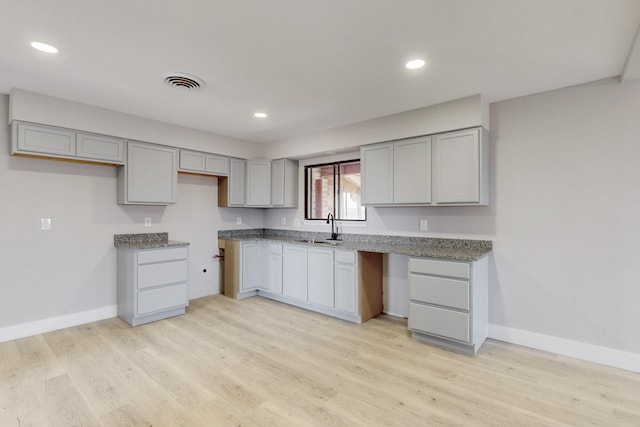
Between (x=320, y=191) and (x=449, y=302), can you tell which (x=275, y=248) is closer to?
(x=320, y=191)

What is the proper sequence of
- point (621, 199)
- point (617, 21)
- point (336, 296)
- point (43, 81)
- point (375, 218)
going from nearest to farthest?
point (617, 21) < point (621, 199) < point (43, 81) < point (336, 296) < point (375, 218)

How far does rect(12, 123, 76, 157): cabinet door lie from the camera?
10.0 ft

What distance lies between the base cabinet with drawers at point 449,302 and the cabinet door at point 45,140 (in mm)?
3781

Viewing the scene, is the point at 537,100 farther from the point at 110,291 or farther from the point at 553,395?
the point at 110,291

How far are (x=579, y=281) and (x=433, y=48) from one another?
8.06 feet

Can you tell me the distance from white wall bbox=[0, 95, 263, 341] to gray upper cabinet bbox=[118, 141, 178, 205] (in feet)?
0.83

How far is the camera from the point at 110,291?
153 inches

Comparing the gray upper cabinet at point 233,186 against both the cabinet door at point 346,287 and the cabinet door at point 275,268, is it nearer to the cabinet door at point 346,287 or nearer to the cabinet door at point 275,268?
the cabinet door at point 275,268

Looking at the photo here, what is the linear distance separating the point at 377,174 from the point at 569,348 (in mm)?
2528

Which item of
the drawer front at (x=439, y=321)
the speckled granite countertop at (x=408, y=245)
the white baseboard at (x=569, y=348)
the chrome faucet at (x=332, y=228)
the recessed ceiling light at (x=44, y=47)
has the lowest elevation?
the white baseboard at (x=569, y=348)

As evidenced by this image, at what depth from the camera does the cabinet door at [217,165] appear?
4.56m

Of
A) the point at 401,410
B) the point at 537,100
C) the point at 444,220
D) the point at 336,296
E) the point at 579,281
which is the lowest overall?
the point at 401,410

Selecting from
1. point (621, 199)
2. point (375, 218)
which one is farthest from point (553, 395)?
point (375, 218)

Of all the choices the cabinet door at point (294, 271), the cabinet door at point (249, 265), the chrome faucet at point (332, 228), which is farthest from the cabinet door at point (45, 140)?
the chrome faucet at point (332, 228)
